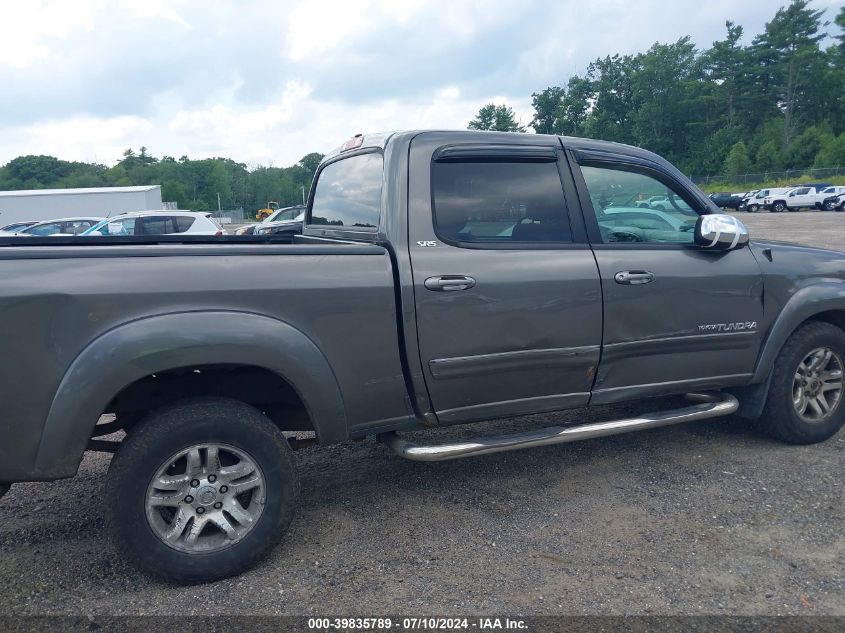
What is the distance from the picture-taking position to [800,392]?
420 cm

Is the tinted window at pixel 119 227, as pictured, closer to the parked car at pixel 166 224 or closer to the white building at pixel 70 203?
the parked car at pixel 166 224

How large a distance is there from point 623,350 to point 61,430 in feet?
8.63

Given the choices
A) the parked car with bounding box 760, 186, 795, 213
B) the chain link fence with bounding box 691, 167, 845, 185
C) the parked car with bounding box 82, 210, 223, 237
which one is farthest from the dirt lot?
the chain link fence with bounding box 691, 167, 845, 185

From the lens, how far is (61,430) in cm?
256

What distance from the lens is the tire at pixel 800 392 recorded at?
410cm

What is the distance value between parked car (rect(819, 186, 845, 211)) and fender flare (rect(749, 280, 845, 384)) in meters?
42.5

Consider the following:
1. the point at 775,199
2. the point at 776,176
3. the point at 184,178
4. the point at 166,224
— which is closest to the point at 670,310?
the point at 166,224

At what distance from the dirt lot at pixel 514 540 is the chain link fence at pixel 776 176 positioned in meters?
53.6

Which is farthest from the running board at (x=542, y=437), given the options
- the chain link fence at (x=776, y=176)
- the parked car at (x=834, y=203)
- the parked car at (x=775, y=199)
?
the chain link fence at (x=776, y=176)

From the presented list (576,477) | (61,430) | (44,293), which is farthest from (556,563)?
(44,293)

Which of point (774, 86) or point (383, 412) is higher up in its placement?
point (774, 86)

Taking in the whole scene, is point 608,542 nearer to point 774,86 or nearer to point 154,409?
point 154,409

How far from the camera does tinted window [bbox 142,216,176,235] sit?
15531 mm

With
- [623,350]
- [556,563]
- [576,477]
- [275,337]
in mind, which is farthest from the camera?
[576,477]
